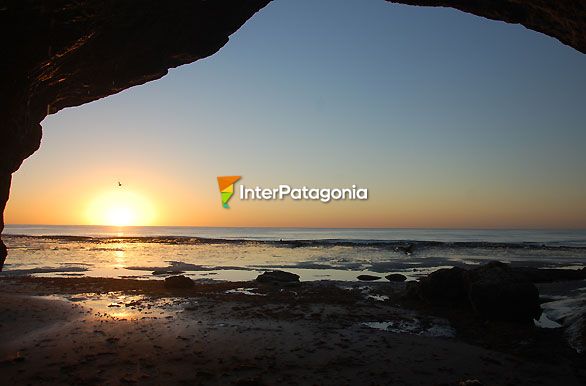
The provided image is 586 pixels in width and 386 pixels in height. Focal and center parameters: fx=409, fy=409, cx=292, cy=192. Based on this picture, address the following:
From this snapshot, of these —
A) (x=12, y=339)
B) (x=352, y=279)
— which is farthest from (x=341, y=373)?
(x=352, y=279)

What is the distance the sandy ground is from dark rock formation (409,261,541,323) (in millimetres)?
2080

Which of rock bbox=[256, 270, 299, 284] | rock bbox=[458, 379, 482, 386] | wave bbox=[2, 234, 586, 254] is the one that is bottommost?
wave bbox=[2, 234, 586, 254]

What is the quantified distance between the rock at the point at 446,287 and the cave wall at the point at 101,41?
941 cm

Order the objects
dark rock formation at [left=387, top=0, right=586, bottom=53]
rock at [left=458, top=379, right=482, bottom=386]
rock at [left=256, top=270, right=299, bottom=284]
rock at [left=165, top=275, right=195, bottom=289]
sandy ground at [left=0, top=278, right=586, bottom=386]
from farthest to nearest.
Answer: rock at [left=256, top=270, right=299, bottom=284], rock at [left=165, top=275, right=195, bottom=289], dark rock formation at [left=387, top=0, right=586, bottom=53], sandy ground at [left=0, top=278, right=586, bottom=386], rock at [left=458, top=379, right=482, bottom=386]

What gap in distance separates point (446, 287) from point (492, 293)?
9.00 ft

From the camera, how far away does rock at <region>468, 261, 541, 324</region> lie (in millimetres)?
13469

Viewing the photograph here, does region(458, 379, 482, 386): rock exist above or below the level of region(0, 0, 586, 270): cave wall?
below

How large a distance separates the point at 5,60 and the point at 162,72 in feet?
25.2

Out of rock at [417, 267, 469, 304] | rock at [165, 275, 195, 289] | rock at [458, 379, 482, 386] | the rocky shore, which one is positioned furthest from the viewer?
rock at [165, 275, 195, 289]

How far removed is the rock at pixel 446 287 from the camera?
16406 mm

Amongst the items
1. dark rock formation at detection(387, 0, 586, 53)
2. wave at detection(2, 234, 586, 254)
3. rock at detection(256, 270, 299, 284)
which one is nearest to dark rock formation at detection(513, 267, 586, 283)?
rock at detection(256, 270, 299, 284)

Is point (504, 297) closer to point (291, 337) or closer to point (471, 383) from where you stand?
point (471, 383)

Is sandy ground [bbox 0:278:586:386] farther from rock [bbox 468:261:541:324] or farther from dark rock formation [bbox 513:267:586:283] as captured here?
dark rock formation [bbox 513:267:586:283]

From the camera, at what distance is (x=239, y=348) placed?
9922 mm
